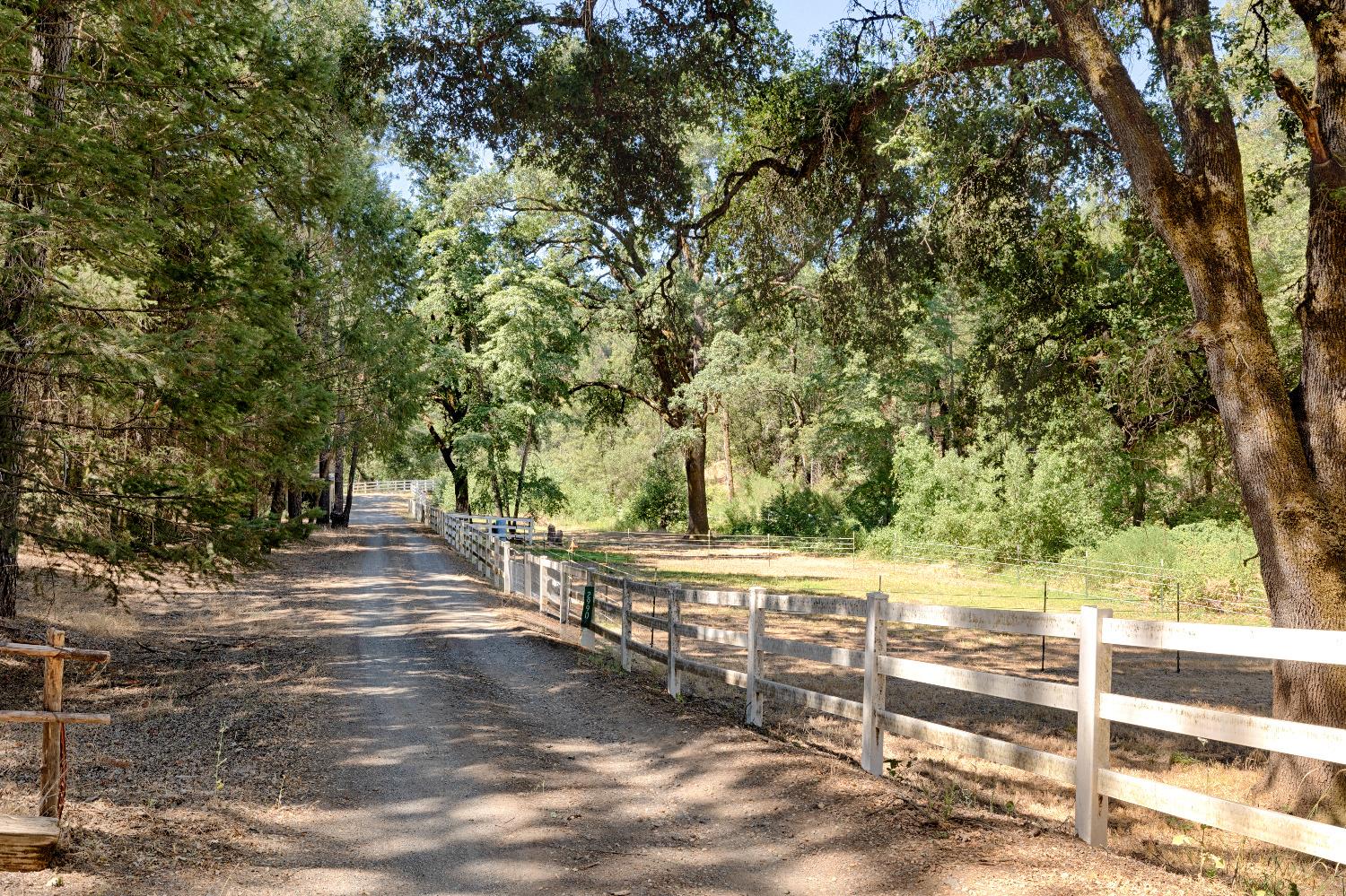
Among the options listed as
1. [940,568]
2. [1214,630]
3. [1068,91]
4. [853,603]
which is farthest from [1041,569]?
[1214,630]

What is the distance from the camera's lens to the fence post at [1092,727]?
16.5ft

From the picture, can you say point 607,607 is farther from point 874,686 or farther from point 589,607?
point 874,686

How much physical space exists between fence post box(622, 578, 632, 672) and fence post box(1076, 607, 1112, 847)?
7.24 meters

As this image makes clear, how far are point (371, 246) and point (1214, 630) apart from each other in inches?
1105

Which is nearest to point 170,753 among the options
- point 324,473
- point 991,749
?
point 991,749

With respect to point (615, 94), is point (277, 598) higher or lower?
lower

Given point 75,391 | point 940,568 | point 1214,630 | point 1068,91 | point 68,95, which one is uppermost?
point 1068,91

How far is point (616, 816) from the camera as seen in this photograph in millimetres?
6254

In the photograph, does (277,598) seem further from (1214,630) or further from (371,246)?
(1214,630)

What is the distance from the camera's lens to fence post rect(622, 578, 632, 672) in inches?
468

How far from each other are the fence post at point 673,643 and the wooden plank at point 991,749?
3692 mm

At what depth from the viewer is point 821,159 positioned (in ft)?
41.7

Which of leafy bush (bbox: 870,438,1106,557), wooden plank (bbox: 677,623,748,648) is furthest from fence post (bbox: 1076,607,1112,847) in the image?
leafy bush (bbox: 870,438,1106,557)

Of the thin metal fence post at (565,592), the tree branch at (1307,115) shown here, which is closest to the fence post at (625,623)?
the thin metal fence post at (565,592)
